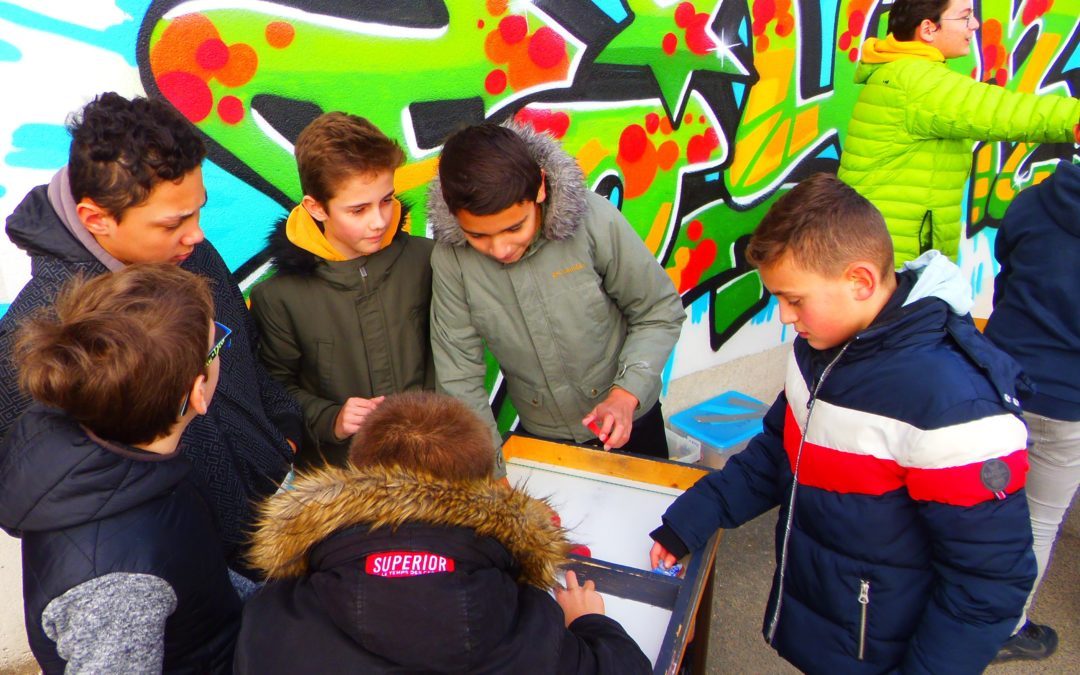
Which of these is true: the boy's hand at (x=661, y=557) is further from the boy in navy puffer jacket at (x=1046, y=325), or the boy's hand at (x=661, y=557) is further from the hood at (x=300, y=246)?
the boy in navy puffer jacket at (x=1046, y=325)

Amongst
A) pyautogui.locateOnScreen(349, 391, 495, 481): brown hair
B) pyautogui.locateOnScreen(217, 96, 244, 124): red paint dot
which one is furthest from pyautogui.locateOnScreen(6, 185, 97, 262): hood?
pyautogui.locateOnScreen(217, 96, 244, 124): red paint dot

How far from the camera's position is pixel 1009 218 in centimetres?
248

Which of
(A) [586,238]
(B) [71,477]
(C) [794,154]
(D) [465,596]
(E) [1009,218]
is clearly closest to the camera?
(D) [465,596]

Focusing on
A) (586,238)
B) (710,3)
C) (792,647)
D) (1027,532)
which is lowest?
(792,647)

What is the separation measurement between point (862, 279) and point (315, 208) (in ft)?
4.83

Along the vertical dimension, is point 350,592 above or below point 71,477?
below

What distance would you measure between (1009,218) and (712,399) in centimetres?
211

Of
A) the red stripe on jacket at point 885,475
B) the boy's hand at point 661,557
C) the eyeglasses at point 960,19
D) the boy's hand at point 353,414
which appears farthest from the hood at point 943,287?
the eyeglasses at point 960,19

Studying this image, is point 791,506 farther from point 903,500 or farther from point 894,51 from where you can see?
point 894,51

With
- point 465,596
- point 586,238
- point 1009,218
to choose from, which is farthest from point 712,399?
point 465,596

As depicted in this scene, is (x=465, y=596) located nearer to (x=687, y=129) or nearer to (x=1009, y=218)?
(x=1009, y=218)

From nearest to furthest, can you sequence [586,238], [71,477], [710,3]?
[71,477] < [586,238] < [710,3]

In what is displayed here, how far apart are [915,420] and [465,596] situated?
945mm

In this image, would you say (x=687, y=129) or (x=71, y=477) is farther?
(x=687, y=129)
